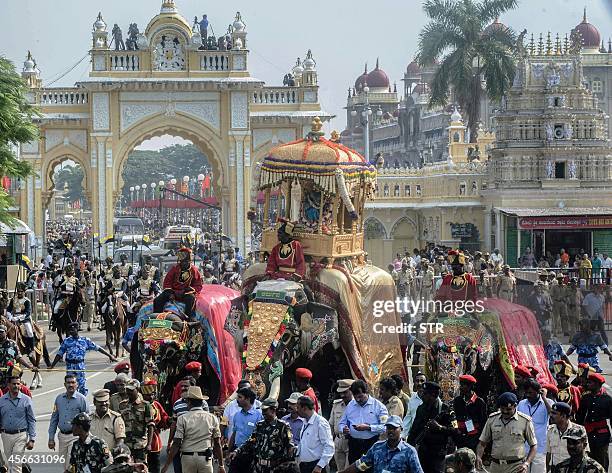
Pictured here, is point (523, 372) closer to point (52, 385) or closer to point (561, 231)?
point (52, 385)

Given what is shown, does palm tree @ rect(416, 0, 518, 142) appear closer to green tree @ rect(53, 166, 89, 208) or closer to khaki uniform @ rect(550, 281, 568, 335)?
khaki uniform @ rect(550, 281, 568, 335)

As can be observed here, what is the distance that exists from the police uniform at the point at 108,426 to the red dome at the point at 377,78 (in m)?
96.6

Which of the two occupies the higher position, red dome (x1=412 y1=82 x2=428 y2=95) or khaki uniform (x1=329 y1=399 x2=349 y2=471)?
red dome (x1=412 y1=82 x2=428 y2=95)

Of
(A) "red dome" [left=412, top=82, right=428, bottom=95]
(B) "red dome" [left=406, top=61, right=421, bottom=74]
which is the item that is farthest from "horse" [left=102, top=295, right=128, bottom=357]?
(B) "red dome" [left=406, top=61, right=421, bottom=74]

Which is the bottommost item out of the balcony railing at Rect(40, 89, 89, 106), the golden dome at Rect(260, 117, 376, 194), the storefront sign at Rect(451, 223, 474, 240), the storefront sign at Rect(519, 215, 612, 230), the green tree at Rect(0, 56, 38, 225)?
the storefront sign at Rect(451, 223, 474, 240)

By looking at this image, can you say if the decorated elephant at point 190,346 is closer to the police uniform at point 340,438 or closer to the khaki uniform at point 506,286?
the police uniform at point 340,438

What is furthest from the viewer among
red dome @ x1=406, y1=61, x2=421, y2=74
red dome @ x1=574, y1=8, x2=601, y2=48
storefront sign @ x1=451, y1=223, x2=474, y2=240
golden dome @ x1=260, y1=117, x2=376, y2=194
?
red dome @ x1=406, y1=61, x2=421, y2=74

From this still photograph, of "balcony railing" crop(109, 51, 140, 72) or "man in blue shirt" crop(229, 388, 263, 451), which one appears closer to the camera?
"man in blue shirt" crop(229, 388, 263, 451)

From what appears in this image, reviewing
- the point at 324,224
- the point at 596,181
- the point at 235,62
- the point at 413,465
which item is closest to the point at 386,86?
the point at 235,62

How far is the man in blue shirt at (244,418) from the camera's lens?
1226 centimetres

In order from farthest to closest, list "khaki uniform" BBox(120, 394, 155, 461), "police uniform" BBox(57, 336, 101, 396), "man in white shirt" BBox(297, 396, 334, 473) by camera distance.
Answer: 1. "police uniform" BBox(57, 336, 101, 396)
2. "khaki uniform" BBox(120, 394, 155, 461)
3. "man in white shirt" BBox(297, 396, 334, 473)

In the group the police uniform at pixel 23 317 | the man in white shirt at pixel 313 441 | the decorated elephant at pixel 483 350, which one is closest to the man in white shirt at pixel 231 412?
the man in white shirt at pixel 313 441

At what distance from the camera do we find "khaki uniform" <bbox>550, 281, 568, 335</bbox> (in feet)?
86.3

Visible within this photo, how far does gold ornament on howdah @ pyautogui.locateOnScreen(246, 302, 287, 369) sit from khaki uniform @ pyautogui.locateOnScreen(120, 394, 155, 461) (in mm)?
1614
